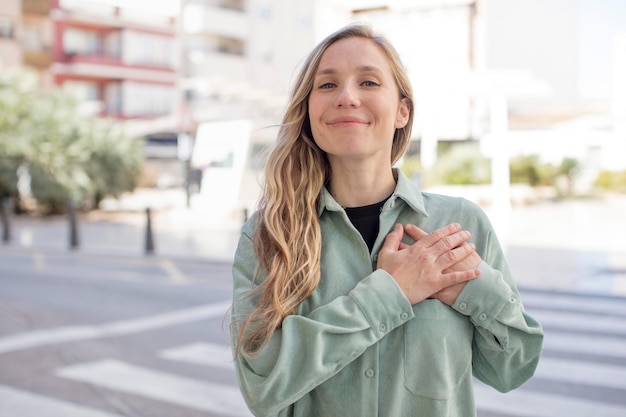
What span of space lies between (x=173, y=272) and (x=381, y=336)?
33.7 ft

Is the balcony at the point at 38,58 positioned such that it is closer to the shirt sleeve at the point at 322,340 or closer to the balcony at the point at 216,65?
the balcony at the point at 216,65

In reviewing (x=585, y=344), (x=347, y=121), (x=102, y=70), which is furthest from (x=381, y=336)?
(x=102, y=70)

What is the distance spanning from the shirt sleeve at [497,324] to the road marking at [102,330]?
5.21m

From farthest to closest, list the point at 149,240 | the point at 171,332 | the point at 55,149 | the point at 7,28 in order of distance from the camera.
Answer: the point at 7,28
the point at 55,149
the point at 149,240
the point at 171,332

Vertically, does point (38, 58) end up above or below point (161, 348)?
above

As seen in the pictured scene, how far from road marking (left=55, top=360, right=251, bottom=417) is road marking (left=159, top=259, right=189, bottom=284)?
4.64 m

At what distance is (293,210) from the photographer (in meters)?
1.80

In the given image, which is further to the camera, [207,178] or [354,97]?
[207,178]

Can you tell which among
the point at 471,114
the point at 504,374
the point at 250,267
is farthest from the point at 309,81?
the point at 471,114

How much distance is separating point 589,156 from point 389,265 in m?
45.4

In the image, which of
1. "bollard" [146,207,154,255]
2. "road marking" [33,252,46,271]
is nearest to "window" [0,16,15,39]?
"road marking" [33,252,46,271]

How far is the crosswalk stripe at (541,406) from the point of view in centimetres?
482

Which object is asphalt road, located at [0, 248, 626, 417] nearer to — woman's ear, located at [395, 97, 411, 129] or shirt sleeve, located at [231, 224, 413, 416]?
shirt sleeve, located at [231, 224, 413, 416]

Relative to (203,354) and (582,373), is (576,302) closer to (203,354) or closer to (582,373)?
(582,373)
